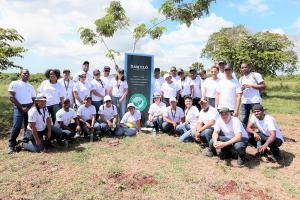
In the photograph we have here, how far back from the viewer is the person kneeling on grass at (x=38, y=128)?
28.8 ft

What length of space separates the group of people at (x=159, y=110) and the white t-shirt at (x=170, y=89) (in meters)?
0.03

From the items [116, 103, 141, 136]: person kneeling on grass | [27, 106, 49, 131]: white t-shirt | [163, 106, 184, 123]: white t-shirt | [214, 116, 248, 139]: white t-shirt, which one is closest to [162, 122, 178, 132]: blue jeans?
[163, 106, 184, 123]: white t-shirt

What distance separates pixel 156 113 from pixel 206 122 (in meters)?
2.09

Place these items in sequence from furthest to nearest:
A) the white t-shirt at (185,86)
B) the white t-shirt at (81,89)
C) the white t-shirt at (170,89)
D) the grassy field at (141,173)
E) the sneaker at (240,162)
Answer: the white t-shirt at (185,86) → the white t-shirt at (170,89) → the white t-shirt at (81,89) → the sneaker at (240,162) → the grassy field at (141,173)

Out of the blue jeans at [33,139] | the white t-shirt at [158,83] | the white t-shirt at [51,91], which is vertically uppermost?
the white t-shirt at [158,83]

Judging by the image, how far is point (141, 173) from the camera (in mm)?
7539

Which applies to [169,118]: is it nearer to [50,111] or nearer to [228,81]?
[228,81]

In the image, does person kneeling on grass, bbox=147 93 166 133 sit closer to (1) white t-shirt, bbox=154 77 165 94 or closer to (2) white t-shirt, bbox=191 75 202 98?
(1) white t-shirt, bbox=154 77 165 94

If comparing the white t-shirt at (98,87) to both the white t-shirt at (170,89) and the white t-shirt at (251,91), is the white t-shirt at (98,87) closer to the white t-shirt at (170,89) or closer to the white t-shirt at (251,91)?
the white t-shirt at (170,89)

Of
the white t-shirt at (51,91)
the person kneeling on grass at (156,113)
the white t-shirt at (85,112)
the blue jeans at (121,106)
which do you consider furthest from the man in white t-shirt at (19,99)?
the person kneeling on grass at (156,113)

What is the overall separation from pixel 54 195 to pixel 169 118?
4.70 m

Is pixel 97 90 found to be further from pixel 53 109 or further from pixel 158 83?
pixel 158 83

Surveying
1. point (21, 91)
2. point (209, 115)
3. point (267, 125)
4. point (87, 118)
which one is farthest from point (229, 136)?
point (21, 91)

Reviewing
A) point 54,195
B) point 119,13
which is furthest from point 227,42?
point 54,195
